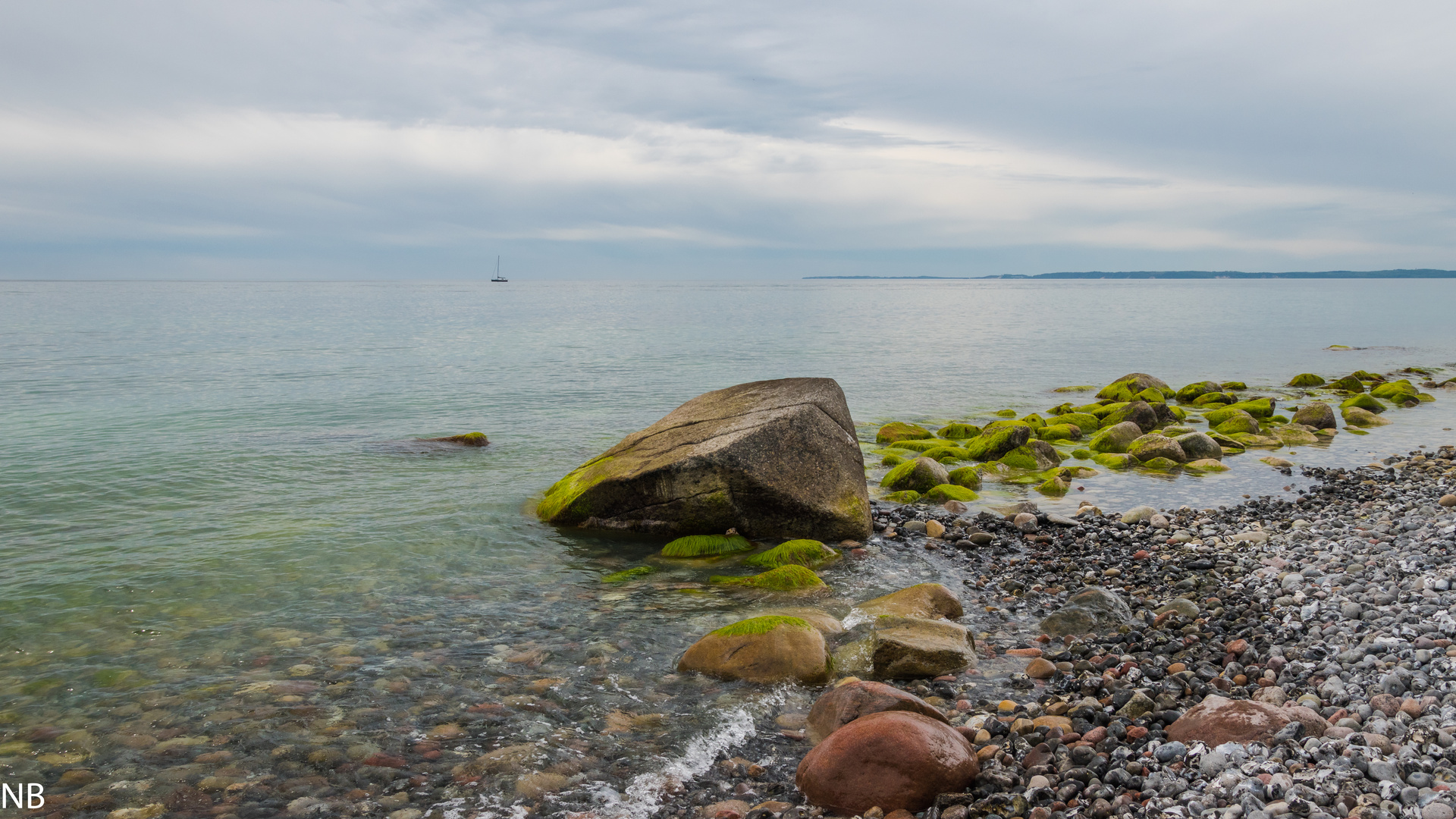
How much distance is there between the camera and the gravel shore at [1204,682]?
201 inches

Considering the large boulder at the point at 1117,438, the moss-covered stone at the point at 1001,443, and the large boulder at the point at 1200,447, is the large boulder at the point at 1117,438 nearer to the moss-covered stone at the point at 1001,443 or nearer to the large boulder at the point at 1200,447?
the large boulder at the point at 1200,447

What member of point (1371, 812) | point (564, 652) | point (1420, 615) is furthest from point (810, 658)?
point (1420, 615)

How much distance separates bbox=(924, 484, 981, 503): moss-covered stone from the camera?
1550cm

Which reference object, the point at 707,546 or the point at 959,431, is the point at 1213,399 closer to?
the point at 959,431

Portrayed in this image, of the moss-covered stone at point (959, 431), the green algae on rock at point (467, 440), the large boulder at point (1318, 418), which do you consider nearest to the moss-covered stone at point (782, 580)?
the green algae on rock at point (467, 440)

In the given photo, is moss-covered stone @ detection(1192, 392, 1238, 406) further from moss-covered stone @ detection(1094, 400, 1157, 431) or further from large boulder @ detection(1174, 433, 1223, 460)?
large boulder @ detection(1174, 433, 1223, 460)

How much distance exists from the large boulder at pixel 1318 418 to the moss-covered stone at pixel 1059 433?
22.1 ft

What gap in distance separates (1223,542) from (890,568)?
187 inches

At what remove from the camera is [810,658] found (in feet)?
26.7

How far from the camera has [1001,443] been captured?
1875 cm

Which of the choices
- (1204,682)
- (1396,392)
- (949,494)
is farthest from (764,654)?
(1396,392)

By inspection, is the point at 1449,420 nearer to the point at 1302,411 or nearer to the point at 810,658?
the point at 1302,411

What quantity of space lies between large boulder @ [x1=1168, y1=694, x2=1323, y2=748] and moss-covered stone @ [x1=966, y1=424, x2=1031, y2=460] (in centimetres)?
1299

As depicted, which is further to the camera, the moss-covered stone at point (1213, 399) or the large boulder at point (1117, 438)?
the moss-covered stone at point (1213, 399)
